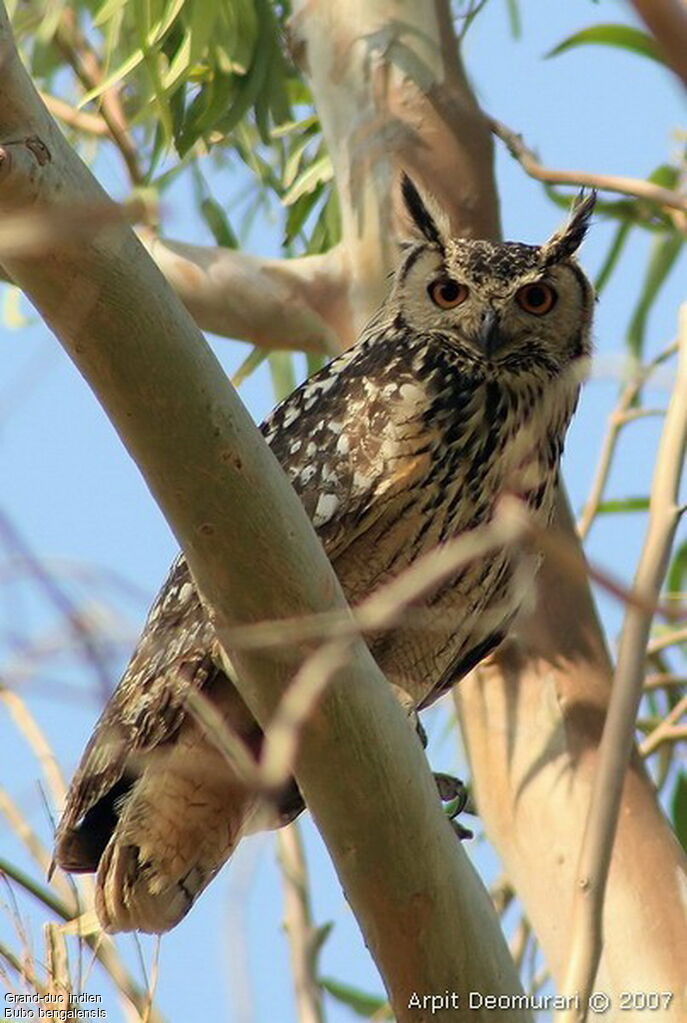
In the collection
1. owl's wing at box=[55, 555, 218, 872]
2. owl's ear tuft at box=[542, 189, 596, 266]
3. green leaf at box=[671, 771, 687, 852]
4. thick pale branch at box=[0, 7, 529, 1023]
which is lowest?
thick pale branch at box=[0, 7, 529, 1023]

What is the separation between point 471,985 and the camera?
1969 millimetres

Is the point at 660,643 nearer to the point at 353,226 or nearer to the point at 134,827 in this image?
the point at 353,226

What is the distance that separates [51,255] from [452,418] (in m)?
1.27

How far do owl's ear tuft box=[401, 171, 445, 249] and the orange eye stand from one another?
23 centimetres

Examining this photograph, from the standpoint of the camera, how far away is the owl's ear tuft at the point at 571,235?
3.15m

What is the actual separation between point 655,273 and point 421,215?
106cm

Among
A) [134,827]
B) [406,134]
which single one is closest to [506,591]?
[134,827]

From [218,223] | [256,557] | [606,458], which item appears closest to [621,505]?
[606,458]

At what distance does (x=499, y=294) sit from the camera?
3.02m

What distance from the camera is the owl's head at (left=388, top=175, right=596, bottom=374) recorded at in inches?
117

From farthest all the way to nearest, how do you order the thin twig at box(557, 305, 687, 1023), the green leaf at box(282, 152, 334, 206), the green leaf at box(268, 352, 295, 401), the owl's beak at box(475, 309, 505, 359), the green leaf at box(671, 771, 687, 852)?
the green leaf at box(268, 352, 295, 401) < the green leaf at box(282, 152, 334, 206) < the green leaf at box(671, 771, 687, 852) < the owl's beak at box(475, 309, 505, 359) < the thin twig at box(557, 305, 687, 1023)

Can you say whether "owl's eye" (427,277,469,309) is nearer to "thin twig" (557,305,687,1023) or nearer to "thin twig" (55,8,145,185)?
"thin twig" (55,8,145,185)

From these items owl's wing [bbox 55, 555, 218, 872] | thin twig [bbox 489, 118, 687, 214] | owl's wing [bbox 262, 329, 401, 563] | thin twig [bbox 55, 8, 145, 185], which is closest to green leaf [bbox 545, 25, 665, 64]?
thin twig [bbox 489, 118, 687, 214]

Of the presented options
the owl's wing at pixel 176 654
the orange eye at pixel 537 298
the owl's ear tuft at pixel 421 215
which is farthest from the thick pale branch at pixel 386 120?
the owl's wing at pixel 176 654
